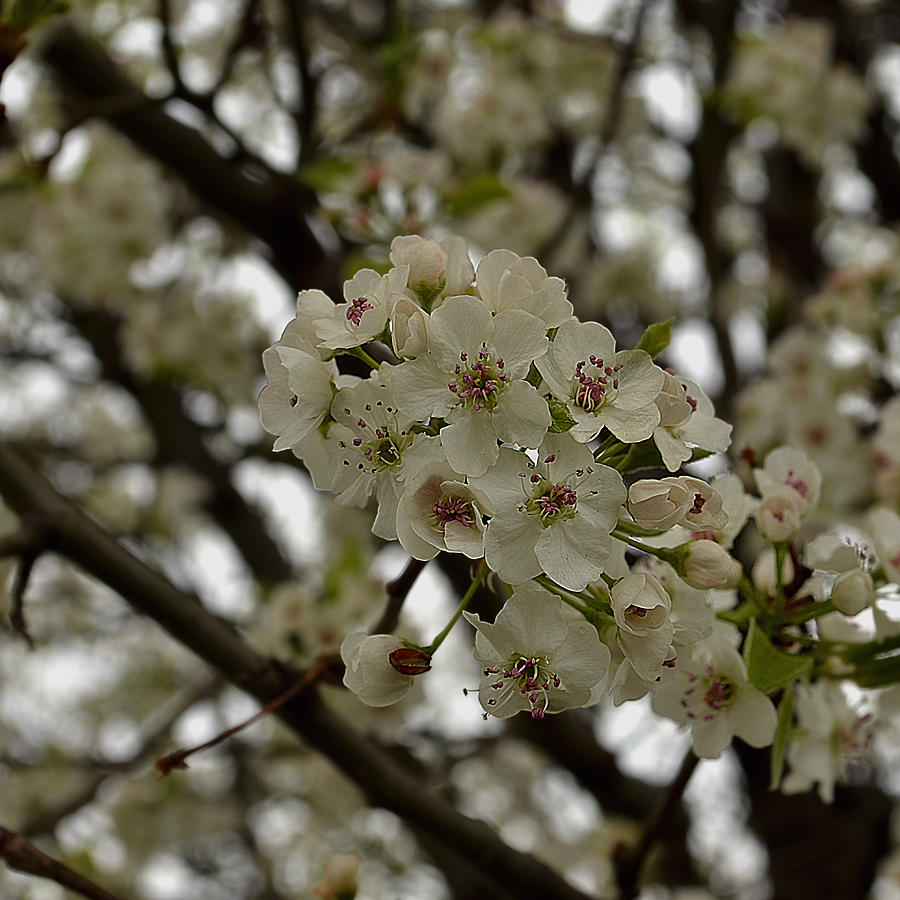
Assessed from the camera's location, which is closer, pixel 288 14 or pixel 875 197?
pixel 288 14

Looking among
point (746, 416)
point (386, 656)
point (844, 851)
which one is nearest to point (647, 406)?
point (386, 656)

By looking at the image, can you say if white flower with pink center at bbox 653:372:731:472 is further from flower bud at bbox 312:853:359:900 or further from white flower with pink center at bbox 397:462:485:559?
flower bud at bbox 312:853:359:900

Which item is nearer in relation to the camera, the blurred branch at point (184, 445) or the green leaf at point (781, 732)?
the green leaf at point (781, 732)

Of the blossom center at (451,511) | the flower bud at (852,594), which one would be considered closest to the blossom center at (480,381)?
the blossom center at (451,511)

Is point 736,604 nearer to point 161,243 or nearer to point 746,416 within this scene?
point 746,416

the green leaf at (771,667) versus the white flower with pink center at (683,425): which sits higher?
the white flower with pink center at (683,425)

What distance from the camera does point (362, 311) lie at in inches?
41.4

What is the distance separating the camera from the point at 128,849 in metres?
4.29

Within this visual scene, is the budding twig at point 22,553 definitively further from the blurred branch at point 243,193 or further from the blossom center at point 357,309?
the blurred branch at point 243,193

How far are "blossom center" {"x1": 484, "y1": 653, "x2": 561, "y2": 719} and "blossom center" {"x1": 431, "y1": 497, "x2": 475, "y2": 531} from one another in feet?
0.54

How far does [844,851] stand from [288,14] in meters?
3.83

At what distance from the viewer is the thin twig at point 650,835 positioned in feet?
4.71

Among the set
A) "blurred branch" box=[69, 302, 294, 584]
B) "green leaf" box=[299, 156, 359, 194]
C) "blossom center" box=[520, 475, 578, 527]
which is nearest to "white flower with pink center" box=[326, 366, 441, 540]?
"blossom center" box=[520, 475, 578, 527]

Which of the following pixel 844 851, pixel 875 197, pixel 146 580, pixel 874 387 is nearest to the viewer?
pixel 146 580
